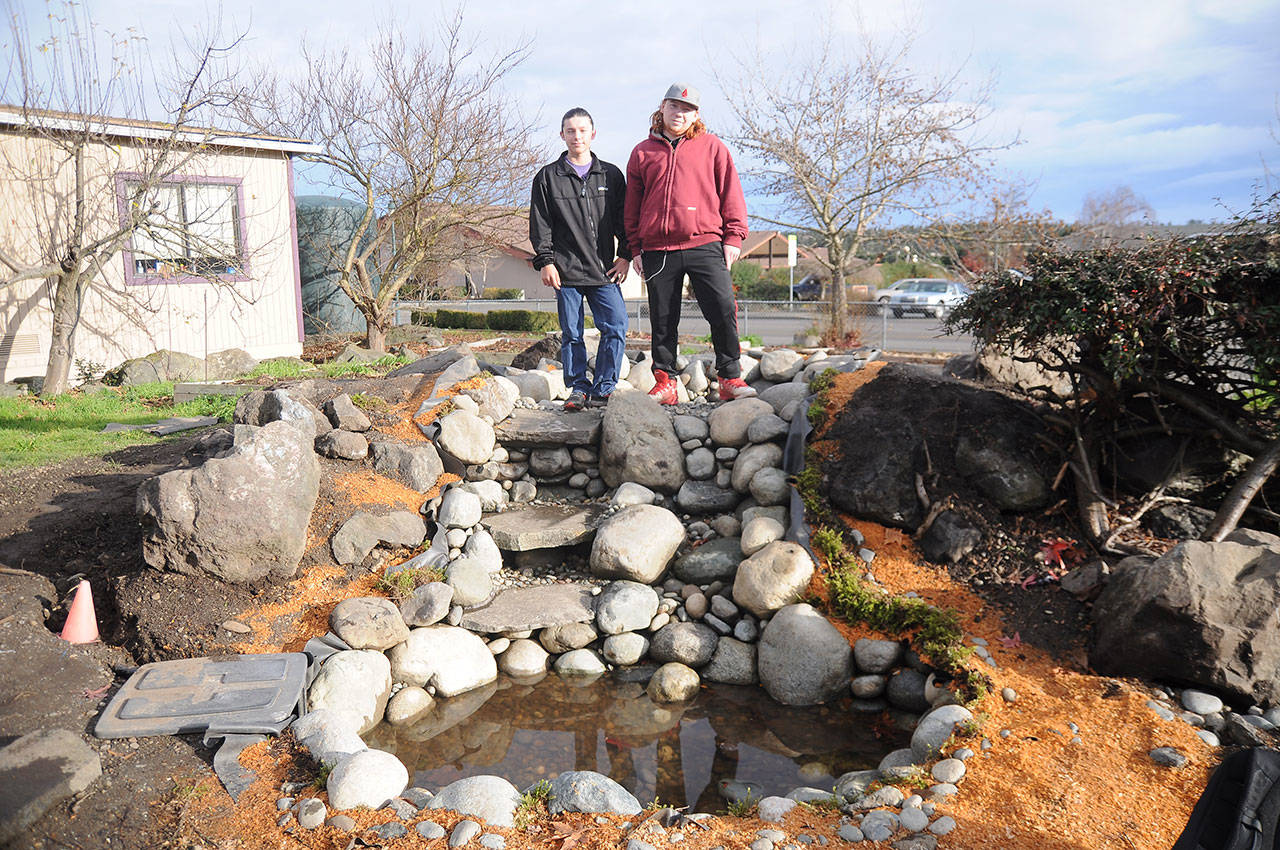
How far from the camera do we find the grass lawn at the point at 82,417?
241 inches

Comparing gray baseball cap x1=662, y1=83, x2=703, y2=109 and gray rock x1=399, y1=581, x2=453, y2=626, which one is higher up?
gray baseball cap x1=662, y1=83, x2=703, y2=109

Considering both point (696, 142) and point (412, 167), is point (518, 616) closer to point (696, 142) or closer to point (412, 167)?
point (696, 142)

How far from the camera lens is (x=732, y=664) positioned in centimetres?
445

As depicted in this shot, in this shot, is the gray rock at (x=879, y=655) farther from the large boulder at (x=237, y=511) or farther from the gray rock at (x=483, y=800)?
the large boulder at (x=237, y=511)

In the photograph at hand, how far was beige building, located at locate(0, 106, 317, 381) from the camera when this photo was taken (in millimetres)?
9414

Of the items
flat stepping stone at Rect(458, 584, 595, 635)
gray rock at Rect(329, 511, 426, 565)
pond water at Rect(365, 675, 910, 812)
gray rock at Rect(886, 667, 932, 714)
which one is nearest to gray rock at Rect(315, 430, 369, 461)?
gray rock at Rect(329, 511, 426, 565)

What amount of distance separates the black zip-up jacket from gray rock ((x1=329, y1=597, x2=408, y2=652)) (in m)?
2.69

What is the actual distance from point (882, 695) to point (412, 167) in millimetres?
10454

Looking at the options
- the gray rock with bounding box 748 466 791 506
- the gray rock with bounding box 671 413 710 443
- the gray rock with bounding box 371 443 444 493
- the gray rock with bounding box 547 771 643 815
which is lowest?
the gray rock with bounding box 547 771 643 815

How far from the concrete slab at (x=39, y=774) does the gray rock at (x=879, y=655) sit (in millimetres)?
3315

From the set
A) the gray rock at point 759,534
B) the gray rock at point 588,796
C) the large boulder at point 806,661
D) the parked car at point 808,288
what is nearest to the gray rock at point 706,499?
the gray rock at point 759,534

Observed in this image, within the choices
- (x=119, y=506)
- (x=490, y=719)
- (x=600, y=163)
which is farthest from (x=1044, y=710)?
(x=119, y=506)

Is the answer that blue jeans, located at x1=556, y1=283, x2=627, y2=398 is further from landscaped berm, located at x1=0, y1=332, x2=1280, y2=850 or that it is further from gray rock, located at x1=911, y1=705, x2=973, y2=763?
gray rock, located at x1=911, y1=705, x2=973, y2=763

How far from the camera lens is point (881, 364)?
5.60m
